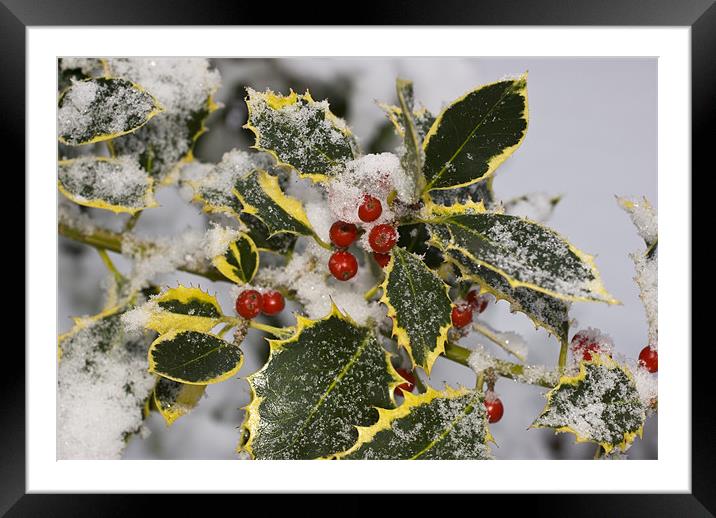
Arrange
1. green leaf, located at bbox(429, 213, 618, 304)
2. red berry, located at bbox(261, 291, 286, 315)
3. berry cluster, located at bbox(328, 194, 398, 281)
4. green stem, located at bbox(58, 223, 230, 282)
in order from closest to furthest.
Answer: green leaf, located at bbox(429, 213, 618, 304) < berry cluster, located at bbox(328, 194, 398, 281) < red berry, located at bbox(261, 291, 286, 315) < green stem, located at bbox(58, 223, 230, 282)

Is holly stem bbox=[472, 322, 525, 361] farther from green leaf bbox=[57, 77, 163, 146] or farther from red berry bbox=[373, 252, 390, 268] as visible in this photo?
green leaf bbox=[57, 77, 163, 146]

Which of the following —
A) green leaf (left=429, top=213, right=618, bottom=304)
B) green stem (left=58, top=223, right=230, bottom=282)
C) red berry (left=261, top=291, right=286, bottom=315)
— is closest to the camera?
green leaf (left=429, top=213, right=618, bottom=304)

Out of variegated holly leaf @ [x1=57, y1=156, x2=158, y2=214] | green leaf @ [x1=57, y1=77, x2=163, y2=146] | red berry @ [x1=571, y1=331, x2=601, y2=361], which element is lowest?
red berry @ [x1=571, y1=331, x2=601, y2=361]

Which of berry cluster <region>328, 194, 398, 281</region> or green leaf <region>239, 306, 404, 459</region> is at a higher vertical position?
berry cluster <region>328, 194, 398, 281</region>

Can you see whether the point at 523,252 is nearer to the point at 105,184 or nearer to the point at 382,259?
the point at 382,259

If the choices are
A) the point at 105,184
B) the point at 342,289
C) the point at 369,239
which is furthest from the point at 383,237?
the point at 105,184

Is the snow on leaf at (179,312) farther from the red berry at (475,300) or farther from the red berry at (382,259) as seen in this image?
the red berry at (475,300)

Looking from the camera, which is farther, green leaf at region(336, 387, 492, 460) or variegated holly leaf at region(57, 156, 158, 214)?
variegated holly leaf at region(57, 156, 158, 214)

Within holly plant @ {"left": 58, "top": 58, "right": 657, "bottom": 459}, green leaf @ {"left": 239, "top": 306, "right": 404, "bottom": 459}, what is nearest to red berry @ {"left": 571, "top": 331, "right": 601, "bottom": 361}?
holly plant @ {"left": 58, "top": 58, "right": 657, "bottom": 459}
